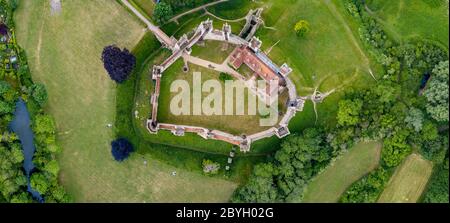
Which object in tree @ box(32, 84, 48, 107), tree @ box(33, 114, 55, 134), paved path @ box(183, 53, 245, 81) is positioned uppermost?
paved path @ box(183, 53, 245, 81)

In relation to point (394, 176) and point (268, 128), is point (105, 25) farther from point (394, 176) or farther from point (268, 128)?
point (394, 176)

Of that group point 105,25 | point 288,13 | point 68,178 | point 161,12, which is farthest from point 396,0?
point 68,178

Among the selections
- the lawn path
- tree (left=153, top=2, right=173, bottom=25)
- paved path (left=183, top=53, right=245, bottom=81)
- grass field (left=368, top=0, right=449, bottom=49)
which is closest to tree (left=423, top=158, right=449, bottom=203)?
the lawn path

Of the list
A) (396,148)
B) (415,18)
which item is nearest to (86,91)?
(396,148)

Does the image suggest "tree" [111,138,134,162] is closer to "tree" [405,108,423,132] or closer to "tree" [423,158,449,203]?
"tree" [405,108,423,132]

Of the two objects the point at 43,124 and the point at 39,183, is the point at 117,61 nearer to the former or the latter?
the point at 43,124
